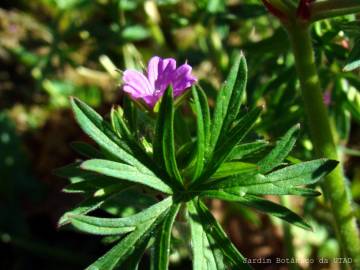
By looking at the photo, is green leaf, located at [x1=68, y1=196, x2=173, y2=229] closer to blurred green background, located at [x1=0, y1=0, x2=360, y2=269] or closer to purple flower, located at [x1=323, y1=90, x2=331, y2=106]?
blurred green background, located at [x1=0, y1=0, x2=360, y2=269]

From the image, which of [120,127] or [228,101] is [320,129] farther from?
[120,127]

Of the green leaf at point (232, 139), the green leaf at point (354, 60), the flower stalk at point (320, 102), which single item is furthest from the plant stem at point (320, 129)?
the green leaf at point (232, 139)

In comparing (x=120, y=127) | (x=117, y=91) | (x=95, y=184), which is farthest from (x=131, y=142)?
(x=117, y=91)

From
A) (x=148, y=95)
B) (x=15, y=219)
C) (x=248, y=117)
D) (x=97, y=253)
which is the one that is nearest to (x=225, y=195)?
(x=248, y=117)

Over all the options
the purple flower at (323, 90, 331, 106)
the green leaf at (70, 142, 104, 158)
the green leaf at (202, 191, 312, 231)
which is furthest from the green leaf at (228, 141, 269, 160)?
the purple flower at (323, 90, 331, 106)

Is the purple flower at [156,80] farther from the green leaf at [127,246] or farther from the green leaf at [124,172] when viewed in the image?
the green leaf at [127,246]

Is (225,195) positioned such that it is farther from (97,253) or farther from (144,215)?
(97,253)
